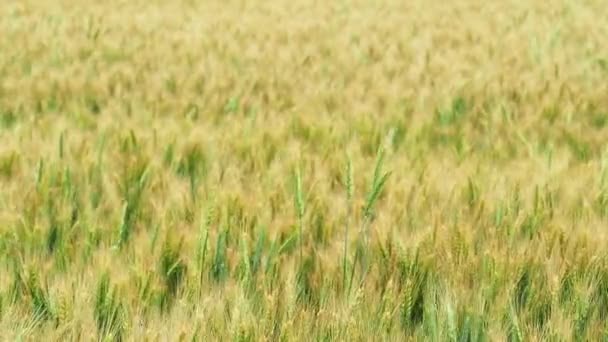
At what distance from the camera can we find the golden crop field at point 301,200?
1261mm

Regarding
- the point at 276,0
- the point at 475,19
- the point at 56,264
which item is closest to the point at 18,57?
the point at 56,264

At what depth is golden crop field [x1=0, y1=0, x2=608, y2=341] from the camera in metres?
1.26

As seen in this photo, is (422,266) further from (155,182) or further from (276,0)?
(276,0)

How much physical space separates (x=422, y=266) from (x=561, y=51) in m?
3.90

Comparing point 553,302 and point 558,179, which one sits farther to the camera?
point 558,179

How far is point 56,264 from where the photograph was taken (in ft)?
4.83

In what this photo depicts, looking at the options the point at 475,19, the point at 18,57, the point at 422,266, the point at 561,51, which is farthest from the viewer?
the point at 475,19

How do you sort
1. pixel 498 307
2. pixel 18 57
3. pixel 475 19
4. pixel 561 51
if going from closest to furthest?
1. pixel 498 307
2. pixel 18 57
3. pixel 561 51
4. pixel 475 19

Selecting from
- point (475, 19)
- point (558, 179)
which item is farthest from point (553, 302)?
point (475, 19)

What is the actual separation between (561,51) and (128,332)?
171 inches

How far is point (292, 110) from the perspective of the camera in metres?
3.07

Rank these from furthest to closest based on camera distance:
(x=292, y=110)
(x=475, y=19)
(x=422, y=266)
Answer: (x=475, y=19)
(x=292, y=110)
(x=422, y=266)

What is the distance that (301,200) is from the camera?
153 centimetres

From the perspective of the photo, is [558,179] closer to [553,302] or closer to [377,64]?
[553,302]
